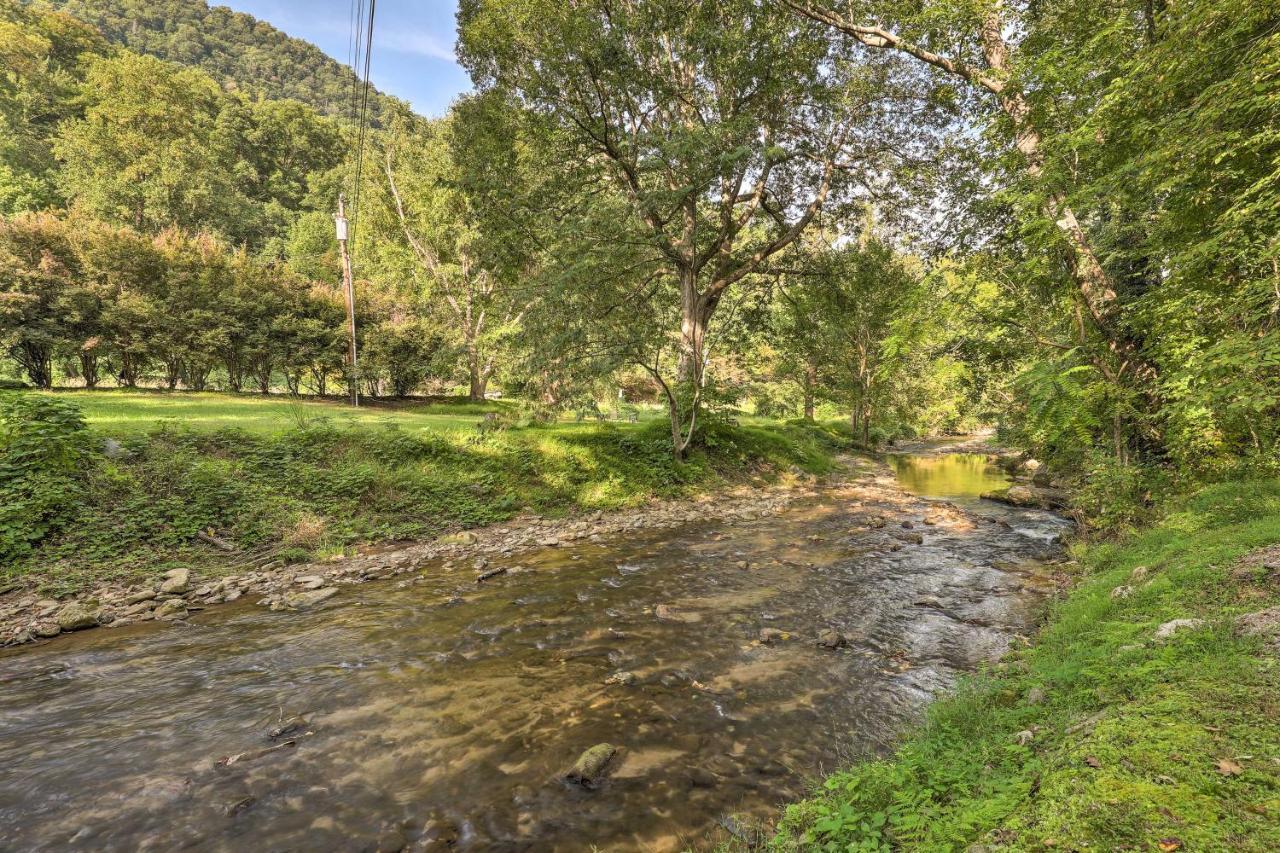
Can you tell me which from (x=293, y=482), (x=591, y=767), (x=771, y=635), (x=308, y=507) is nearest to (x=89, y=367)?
(x=293, y=482)

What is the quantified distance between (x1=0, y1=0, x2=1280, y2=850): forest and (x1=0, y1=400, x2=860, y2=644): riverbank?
0.29ft

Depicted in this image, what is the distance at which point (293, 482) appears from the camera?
11.8 metres

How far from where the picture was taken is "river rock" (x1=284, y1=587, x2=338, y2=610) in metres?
8.30

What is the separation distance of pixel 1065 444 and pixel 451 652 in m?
14.2

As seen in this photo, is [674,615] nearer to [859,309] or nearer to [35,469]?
[35,469]

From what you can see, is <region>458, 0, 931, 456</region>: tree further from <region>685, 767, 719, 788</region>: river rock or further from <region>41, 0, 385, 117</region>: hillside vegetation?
<region>41, 0, 385, 117</region>: hillside vegetation

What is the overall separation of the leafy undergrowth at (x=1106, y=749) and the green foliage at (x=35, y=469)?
41.0 feet

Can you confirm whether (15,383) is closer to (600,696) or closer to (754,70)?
(600,696)

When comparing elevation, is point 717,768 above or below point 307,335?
below

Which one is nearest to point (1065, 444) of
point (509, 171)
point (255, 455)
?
point (509, 171)

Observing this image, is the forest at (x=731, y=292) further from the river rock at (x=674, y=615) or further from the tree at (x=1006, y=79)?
the river rock at (x=674, y=615)

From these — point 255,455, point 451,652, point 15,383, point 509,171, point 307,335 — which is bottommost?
point 451,652

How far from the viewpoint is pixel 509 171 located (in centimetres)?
1712

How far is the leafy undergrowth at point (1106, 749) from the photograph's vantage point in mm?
2400
